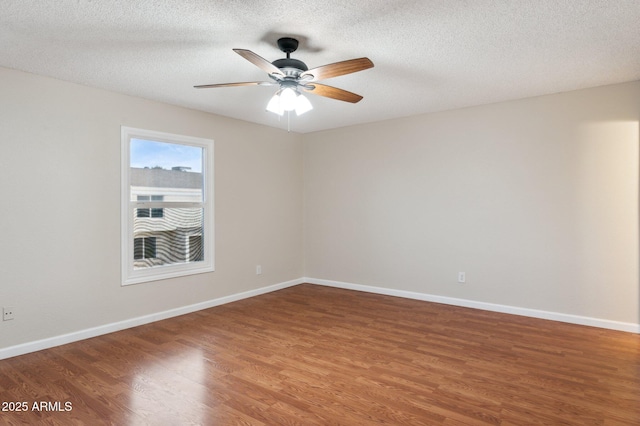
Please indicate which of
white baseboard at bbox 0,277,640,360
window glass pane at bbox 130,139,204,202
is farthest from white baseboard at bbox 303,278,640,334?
window glass pane at bbox 130,139,204,202

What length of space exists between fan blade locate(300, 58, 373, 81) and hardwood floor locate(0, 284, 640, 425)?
7.02 ft

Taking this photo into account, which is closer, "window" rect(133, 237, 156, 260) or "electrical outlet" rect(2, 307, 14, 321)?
"electrical outlet" rect(2, 307, 14, 321)

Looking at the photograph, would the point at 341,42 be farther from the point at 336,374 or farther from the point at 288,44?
the point at 336,374

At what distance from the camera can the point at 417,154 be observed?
4.85 m

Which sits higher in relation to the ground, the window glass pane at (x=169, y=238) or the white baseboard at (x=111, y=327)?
the window glass pane at (x=169, y=238)

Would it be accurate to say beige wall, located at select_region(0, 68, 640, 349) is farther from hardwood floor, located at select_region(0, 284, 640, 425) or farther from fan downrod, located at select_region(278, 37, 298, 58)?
fan downrod, located at select_region(278, 37, 298, 58)

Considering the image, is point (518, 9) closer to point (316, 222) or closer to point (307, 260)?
point (316, 222)

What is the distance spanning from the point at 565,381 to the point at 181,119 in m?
4.40

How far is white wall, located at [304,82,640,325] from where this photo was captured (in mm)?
3629

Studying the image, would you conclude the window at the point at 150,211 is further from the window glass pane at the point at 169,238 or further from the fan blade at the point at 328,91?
the fan blade at the point at 328,91

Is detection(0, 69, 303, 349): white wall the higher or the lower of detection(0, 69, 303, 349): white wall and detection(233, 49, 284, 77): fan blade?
the lower

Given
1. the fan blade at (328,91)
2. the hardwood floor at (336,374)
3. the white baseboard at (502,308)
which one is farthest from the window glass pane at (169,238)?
the fan blade at (328,91)

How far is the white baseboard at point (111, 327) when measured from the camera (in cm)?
307

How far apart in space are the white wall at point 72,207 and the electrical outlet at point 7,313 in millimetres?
34
